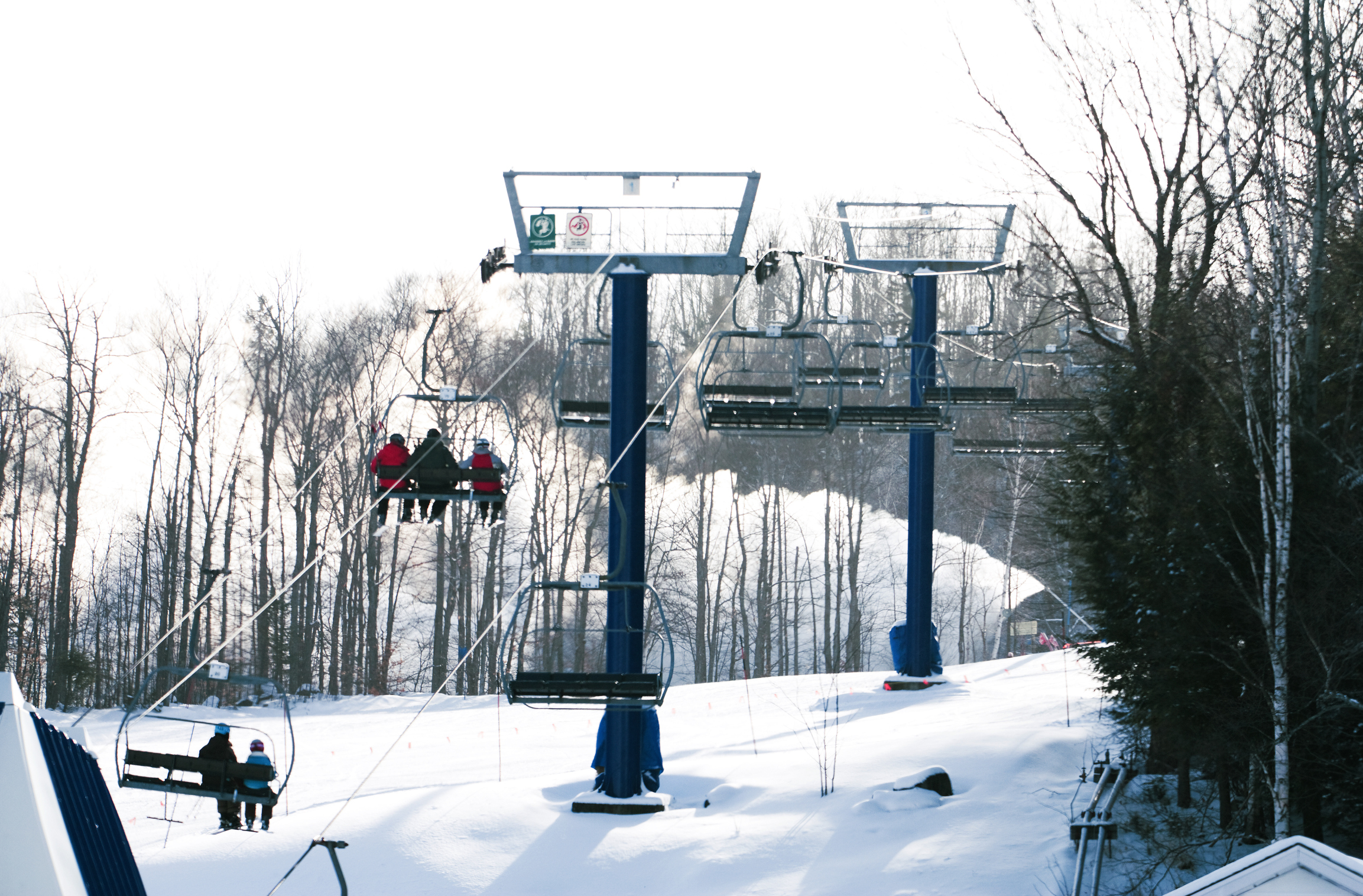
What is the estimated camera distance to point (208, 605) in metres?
36.0

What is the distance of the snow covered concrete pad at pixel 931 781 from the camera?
1184 cm

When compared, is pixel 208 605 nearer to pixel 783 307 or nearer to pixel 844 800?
pixel 783 307

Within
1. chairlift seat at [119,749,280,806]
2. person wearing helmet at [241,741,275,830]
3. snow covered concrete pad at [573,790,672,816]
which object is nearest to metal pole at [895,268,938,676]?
snow covered concrete pad at [573,790,672,816]

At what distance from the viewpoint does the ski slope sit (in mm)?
10461

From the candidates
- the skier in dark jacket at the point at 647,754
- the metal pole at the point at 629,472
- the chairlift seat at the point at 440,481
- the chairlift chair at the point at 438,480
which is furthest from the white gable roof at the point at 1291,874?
the skier in dark jacket at the point at 647,754

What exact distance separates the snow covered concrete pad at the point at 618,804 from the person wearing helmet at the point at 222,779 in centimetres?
321

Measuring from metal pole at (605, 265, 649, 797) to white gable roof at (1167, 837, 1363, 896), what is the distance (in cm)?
758

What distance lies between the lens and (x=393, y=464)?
11.0 metres

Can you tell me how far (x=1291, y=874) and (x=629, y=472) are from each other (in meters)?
8.22

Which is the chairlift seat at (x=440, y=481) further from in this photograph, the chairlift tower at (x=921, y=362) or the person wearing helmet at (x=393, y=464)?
the chairlift tower at (x=921, y=362)

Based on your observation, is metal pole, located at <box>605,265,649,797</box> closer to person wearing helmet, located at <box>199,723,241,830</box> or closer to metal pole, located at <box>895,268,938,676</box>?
person wearing helmet, located at <box>199,723,241,830</box>

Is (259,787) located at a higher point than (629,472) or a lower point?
lower

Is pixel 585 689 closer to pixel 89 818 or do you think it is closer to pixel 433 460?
pixel 433 460

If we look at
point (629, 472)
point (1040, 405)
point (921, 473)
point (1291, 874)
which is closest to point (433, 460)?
point (629, 472)
